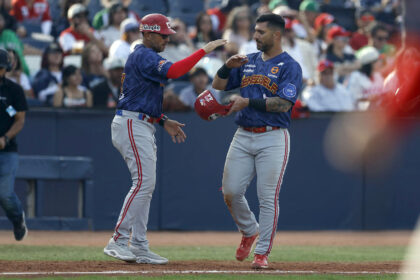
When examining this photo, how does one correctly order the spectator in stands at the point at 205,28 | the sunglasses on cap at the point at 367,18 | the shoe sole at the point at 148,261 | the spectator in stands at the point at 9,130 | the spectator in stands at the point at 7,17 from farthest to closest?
the sunglasses on cap at the point at 367,18
the spectator in stands at the point at 205,28
the spectator in stands at the point at 7,17
the spectator in stands at the point at 9,130
the shoe sole at the point at 148,261

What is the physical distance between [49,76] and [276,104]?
641 cm

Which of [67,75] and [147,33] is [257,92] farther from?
[67,75]

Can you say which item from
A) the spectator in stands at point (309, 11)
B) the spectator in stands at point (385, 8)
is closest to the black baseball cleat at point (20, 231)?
the spectator in stands at point (309, 11)

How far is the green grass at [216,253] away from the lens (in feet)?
28.7

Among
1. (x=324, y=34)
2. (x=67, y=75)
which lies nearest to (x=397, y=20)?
(x=324, y=34)

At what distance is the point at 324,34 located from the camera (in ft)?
54.0

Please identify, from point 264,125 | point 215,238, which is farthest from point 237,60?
point 215,238

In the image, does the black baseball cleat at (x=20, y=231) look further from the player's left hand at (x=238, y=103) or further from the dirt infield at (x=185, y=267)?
the player's left hand at (x=238, y=103)

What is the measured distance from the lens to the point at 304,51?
47.6 feet

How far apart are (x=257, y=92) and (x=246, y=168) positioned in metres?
0.69

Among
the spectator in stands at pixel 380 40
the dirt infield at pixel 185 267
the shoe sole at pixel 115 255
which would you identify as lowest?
the dirt infield at pixel 185 267

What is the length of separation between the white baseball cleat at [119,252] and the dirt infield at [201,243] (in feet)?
0.27

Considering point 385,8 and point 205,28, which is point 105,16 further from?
point 385,8

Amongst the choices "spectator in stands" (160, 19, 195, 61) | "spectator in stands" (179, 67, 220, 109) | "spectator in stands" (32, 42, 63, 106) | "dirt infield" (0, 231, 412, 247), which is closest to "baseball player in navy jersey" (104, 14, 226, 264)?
"dirt infield" (0, 231, 412, 247)
